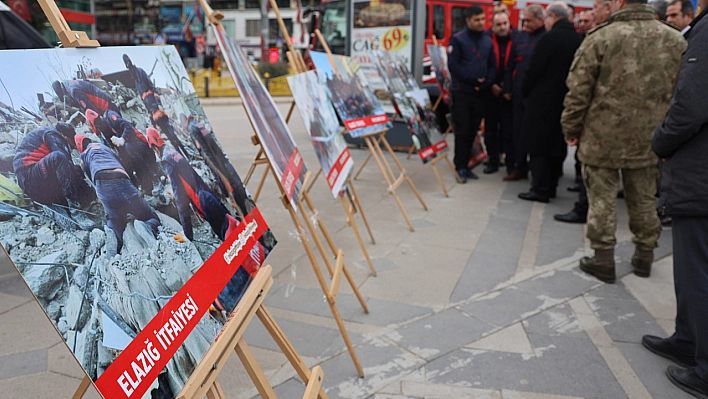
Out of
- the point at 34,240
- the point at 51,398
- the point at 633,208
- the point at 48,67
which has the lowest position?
the point at 51,398

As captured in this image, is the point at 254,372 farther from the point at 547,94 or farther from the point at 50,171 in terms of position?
the point at 547,94

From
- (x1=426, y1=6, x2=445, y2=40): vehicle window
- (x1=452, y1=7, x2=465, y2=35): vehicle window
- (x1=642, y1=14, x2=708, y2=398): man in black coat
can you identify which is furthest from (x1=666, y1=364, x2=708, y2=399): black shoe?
(x1=452, y1=7, x2=465, y2=35): vehicle window

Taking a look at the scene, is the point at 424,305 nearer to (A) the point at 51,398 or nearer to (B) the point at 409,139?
(A) the point at 51,398

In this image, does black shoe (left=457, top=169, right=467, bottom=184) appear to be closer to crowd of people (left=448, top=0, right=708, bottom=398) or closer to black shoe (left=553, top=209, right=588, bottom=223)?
crowd of people (left=448, top=0, right=708, bottom=398)

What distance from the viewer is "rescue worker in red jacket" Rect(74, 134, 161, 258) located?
127cm

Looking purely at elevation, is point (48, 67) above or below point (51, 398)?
above

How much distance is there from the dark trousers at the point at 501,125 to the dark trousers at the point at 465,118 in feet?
0.79

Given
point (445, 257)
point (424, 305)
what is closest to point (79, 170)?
point (424, 305)

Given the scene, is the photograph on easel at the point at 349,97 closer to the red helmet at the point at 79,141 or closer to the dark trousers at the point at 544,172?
the dark trousers at the point at 544,172

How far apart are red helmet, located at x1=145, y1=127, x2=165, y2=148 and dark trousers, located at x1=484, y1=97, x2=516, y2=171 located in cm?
535

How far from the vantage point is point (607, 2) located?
3.88m

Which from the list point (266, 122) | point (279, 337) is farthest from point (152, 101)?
point (266, 122)

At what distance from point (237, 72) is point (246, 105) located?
0.71 ft

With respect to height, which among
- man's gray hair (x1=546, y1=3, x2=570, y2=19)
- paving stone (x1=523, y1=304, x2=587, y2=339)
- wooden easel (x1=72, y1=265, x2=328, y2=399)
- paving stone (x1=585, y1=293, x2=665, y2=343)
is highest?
man's gray hair (x1=546, y1=3, x2=570, y2=19)
